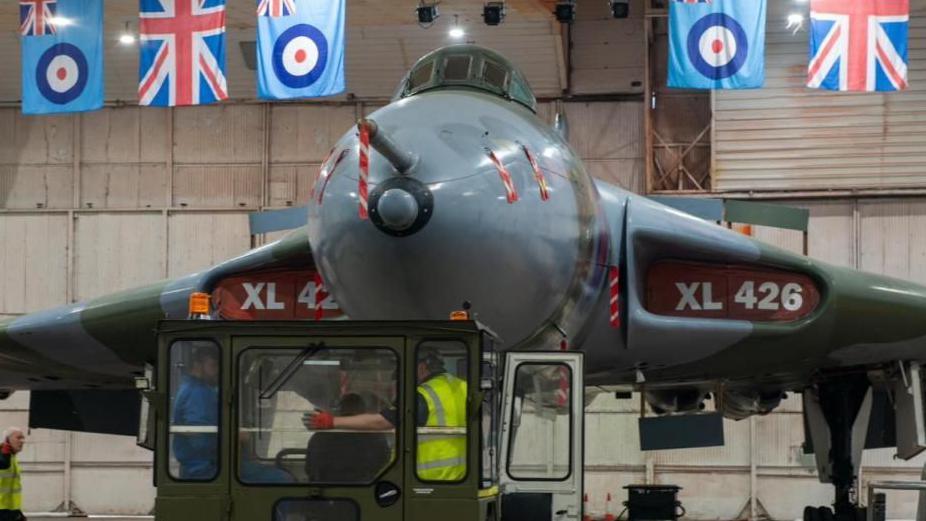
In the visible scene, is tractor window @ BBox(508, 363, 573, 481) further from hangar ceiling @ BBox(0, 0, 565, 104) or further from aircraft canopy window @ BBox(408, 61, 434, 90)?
hangar ceiling @ BBox(0, 0, 565, 104)

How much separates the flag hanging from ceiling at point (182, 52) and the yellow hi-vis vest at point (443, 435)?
11.3 metres

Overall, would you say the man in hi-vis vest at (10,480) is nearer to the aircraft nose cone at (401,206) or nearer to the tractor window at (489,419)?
the aircraft nose cone at (401,206)

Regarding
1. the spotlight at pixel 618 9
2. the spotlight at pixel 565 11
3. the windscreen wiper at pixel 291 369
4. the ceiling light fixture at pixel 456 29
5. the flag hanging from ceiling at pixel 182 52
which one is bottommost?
the windscreen wiper at pixel 291 369

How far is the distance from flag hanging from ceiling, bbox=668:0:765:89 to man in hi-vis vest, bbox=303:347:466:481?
11.1 meters

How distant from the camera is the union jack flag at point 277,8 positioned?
51.6 ft

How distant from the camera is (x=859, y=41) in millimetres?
15359

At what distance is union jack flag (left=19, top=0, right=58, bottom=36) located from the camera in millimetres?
16766

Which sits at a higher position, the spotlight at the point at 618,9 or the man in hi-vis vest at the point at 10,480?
the spotlight at the point at 618,9

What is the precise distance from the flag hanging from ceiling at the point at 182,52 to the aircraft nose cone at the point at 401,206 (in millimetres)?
8954

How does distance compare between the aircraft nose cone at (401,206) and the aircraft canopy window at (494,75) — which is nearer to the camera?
the aircraft nose cone at (401,206)

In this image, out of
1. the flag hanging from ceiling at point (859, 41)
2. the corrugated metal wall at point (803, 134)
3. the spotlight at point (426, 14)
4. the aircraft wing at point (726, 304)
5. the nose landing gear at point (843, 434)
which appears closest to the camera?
the aircraft wing at point (726, 304)

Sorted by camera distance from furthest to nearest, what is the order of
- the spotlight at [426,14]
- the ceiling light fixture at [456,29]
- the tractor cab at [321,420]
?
the ceiling light fixture at [456,29], the spotlight at [426,14], the tractor cab at [321,420]

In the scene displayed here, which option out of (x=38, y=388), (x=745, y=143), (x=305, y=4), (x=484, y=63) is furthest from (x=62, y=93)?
(x=745, y=143)

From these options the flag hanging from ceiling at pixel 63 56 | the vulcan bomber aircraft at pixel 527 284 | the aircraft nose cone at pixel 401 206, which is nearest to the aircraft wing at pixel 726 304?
the vulcan bomber aircraft at pixel 527 284
